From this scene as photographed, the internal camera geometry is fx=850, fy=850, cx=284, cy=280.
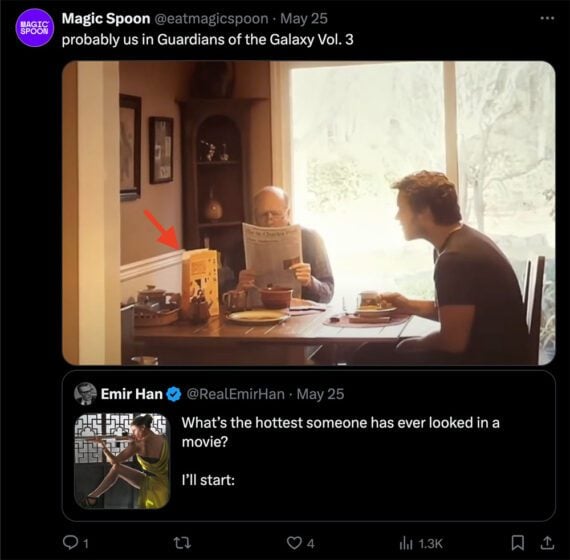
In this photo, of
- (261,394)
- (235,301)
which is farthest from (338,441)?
(235,301)

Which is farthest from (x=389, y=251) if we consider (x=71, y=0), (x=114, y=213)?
(x=71, y=0)

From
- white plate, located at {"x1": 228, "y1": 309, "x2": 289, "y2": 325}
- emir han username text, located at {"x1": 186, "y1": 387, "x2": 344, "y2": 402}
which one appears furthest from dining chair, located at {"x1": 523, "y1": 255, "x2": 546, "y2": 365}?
white plate, located at {"x1": 228, "y1": 309, "x2": 289, "y2": 325}

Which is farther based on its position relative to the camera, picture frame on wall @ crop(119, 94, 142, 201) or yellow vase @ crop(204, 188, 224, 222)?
yellow vase @ crop(204, 188, 224, 222)

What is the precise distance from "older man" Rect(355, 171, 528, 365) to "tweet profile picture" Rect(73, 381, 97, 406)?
0.91ft

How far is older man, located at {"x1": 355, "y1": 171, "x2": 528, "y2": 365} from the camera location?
0.88 meters

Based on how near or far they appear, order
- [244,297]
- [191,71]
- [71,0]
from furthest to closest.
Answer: [244,297] → [191,71] → [71,0]

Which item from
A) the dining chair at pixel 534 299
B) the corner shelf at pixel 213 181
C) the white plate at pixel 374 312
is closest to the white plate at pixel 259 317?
the corner shelf at pixel 213 181

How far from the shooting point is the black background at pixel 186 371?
859mm

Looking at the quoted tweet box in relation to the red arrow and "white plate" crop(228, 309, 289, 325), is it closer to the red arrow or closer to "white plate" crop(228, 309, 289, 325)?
the red arrow

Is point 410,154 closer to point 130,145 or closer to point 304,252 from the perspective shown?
point 304,252

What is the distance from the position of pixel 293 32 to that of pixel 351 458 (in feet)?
1.43

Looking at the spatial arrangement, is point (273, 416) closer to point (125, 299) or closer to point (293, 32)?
point (125, 299)

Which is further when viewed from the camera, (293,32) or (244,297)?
(244,297)

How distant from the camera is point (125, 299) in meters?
1.00
